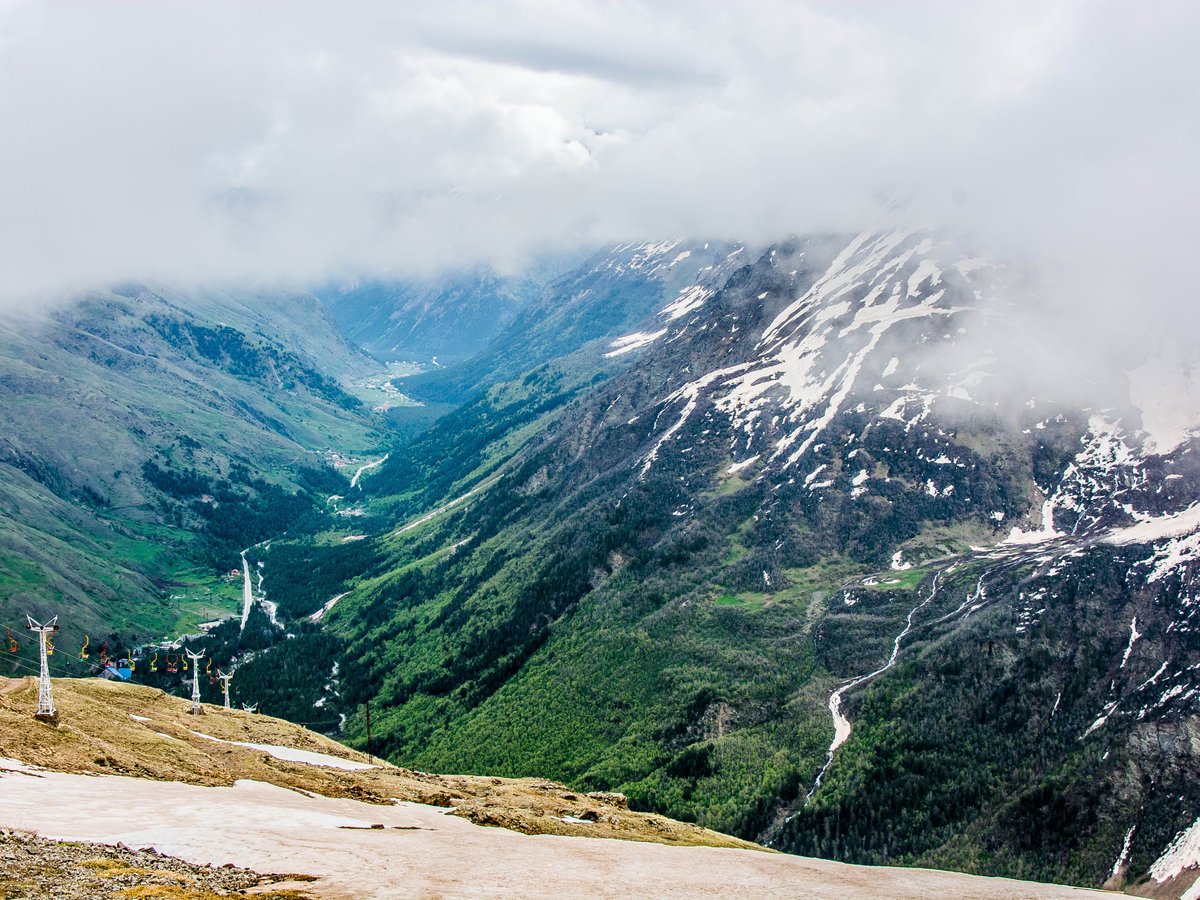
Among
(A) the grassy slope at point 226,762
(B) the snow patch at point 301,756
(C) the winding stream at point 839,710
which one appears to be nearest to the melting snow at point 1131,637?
(C) the winding stream at point 839,710

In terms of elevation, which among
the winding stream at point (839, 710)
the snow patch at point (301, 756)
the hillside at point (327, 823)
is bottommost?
the snow patch at point (301, 756)

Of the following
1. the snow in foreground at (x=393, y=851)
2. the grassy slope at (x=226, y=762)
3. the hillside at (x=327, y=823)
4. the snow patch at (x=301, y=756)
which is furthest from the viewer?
the snow patch at (x=301, y=756)

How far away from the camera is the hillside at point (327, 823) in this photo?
62875 millimetres

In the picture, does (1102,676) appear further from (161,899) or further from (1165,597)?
(161,899)

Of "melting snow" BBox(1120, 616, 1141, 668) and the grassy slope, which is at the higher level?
"melting snow" BBox(1120, 616, 1141, 668)

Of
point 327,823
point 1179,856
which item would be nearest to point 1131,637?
point 1179,856

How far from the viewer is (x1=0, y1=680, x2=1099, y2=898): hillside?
62875mm

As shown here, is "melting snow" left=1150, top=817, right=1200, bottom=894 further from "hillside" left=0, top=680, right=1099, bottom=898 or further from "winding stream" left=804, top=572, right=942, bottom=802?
"winding stream" left=804, top=572, right=942, bottom=802

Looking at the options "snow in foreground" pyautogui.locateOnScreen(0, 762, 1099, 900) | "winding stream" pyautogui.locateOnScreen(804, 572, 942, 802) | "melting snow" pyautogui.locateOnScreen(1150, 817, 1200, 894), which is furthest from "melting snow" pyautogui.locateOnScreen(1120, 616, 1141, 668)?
"snow in foreground" pyautogui.locateOnScreen(0, 762, 1099, 900)

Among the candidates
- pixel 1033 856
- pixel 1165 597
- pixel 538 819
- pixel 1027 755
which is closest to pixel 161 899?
pixel 538 819

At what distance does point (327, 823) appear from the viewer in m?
76.4

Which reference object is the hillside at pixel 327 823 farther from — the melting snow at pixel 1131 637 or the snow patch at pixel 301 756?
the melting snow at pixel 1131 637

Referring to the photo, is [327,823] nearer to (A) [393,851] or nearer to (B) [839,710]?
(A) [393,851]

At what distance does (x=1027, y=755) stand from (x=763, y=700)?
57270 millimetres
